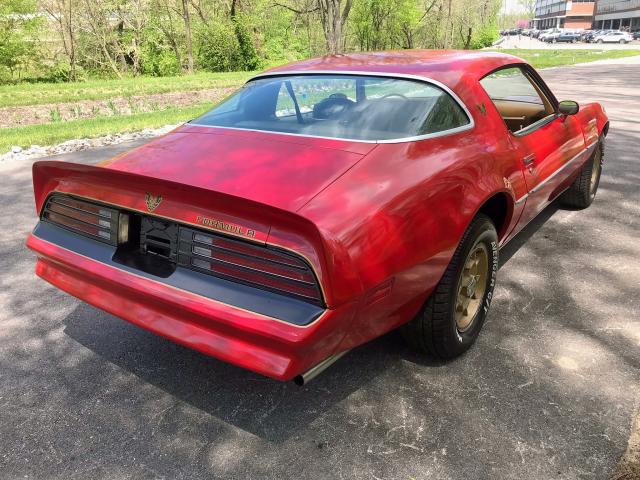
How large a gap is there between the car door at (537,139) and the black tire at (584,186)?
64 cm

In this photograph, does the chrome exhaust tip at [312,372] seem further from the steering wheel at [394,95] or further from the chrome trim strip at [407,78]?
the steering wheel at [394,95]

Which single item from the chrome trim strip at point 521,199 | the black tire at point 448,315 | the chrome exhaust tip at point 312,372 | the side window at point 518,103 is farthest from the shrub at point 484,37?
the chrome exhaust tip at point 312,372

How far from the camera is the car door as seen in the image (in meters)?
3.25

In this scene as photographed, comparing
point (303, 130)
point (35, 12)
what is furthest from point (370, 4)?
point (303, 130)

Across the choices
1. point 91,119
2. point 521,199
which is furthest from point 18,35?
point 521,199

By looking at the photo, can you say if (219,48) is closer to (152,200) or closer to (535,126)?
(535,126)

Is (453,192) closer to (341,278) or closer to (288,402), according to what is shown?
(341,278)

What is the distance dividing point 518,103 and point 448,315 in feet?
9.26

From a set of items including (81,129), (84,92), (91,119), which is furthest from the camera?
(84,92)

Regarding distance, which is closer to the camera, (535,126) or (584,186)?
(535,126)

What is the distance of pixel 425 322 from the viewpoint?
99.4 inches

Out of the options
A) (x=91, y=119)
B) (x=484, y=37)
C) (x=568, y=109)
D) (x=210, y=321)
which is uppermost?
(x=484, y=37)

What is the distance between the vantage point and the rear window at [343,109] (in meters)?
2.62

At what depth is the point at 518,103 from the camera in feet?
15.0
